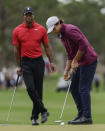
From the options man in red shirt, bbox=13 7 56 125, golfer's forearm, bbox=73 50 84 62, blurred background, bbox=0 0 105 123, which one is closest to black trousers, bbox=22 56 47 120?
man in red shirt, bbox=13 7 56 125

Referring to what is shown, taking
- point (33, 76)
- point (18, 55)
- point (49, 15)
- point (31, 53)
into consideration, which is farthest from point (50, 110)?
point (49, 15)

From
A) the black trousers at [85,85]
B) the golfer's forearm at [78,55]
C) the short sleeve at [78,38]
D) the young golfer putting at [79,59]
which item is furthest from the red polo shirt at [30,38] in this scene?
the black trousers at [85,85]

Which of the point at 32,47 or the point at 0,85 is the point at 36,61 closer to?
the point at 32,47

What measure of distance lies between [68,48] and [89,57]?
42cm

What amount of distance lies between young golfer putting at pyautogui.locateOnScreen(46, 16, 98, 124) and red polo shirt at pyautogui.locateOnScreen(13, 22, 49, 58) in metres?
0.28

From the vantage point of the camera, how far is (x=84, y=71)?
968cm

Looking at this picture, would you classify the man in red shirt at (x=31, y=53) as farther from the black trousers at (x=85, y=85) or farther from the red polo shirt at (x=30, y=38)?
the black trousers at (x=85, y=85)

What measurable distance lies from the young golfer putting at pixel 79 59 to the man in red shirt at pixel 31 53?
0.34m

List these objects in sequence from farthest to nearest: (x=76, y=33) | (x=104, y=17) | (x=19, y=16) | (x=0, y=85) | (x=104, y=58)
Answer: (x=104, y=58), (x=104, y=17), (x=19, y=16), (x=0, y=85), (x=76, y=33)

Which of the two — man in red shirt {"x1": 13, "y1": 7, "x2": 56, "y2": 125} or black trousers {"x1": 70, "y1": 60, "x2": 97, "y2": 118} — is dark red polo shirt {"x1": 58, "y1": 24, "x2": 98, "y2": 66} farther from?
man in red shirt {"x1": 13, "y1": 7, "x2": 56, "y2": 125}

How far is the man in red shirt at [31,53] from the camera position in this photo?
31.1 feet

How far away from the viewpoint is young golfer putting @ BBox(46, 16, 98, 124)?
9.26 metres

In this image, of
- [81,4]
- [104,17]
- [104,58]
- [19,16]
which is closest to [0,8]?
[19,16]

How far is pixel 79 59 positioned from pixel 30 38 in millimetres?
947
